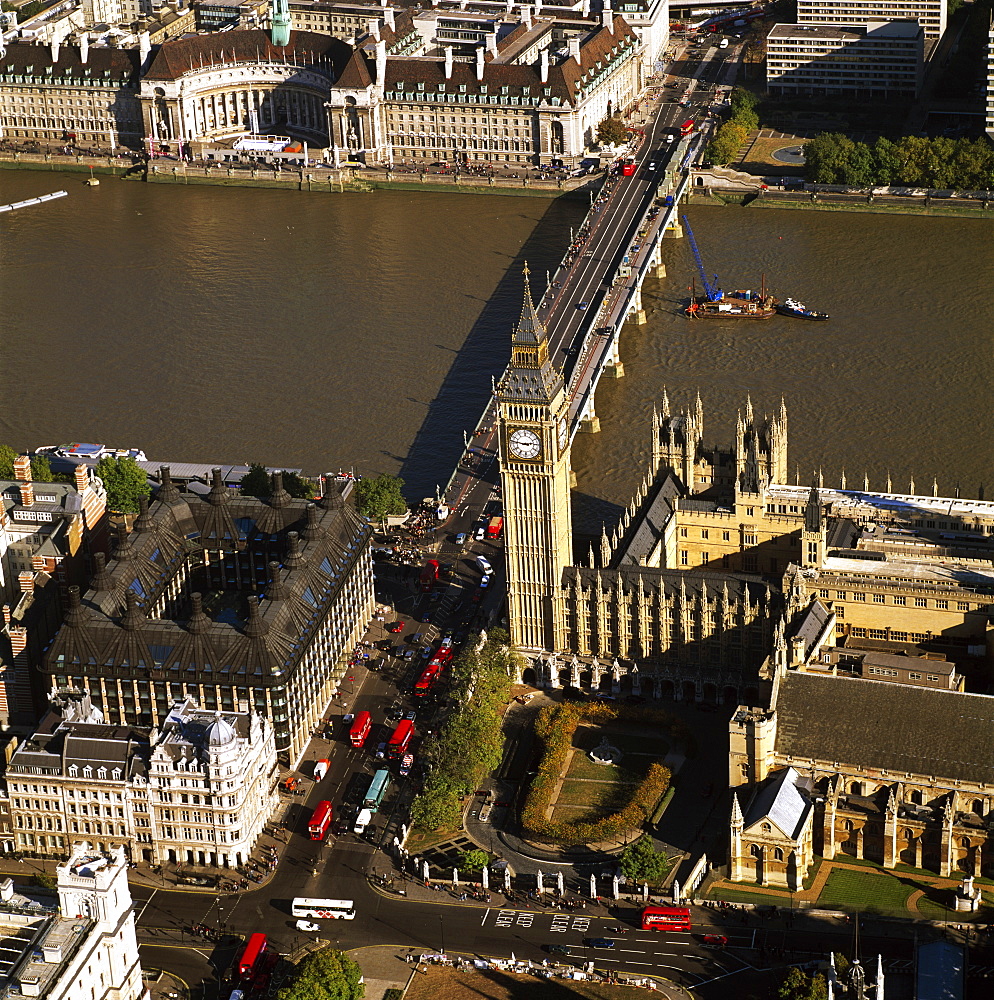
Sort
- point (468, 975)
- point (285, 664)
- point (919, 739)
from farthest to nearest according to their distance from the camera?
point (285, 664) → point (919, 739) → point (468, 975)

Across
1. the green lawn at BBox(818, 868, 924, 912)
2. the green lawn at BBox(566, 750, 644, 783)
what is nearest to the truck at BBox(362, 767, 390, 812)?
the green lawn at BBox(566, 750, 644, 783)

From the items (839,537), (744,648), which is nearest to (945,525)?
(839,537)

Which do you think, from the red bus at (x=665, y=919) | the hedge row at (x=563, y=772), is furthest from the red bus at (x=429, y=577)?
the red bus at (x=665, y=919)

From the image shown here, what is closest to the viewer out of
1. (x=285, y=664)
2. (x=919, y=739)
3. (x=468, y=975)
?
(x=468, y=975)

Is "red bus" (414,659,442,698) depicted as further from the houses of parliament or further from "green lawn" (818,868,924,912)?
"green lawn" (818,868,924,912)

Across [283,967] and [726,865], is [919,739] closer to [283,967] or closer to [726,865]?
[726,865]

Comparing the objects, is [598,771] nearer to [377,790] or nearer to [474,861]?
[474,861]

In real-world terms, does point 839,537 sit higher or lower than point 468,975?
higher
